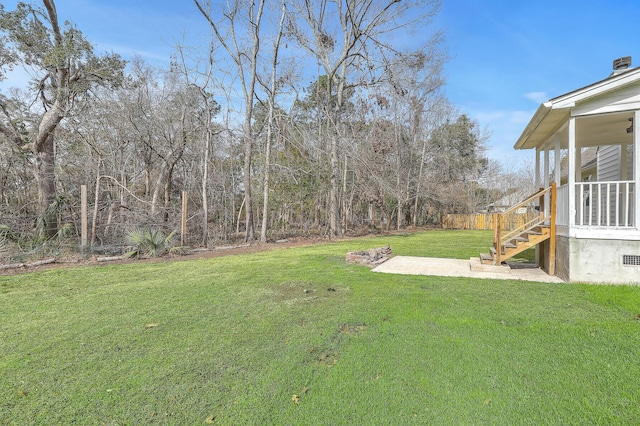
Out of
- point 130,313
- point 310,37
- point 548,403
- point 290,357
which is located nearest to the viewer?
point 548,403

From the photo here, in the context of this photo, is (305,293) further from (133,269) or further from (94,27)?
(94,27)

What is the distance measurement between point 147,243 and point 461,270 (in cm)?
814

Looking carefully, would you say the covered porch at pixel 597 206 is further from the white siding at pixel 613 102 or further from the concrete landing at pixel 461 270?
the concrete landing at pixel 461 270

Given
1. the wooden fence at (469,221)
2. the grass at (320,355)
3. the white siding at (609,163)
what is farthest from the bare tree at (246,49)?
the wooden fence at (469,221)

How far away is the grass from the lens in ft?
7.07

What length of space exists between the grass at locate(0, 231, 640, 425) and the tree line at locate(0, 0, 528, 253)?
261 inches

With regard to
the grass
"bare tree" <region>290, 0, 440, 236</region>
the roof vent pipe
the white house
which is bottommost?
the grass

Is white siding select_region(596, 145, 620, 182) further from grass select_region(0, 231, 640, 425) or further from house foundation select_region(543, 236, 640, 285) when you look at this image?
grass select_region(0, 231, 640, 425)

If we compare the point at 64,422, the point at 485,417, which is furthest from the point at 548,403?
the point at 64,422

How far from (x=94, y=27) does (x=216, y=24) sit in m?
4.31

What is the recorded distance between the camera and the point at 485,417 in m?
2.07

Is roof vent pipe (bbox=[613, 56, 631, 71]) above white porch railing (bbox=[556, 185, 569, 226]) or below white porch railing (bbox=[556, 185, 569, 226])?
above

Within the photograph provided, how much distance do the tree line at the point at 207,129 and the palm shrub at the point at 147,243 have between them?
2.12 feet

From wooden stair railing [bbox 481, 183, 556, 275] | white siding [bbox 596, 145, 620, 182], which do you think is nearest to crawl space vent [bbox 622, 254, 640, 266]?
wooden stair railing [bbox 481, 183, 556, 275]
